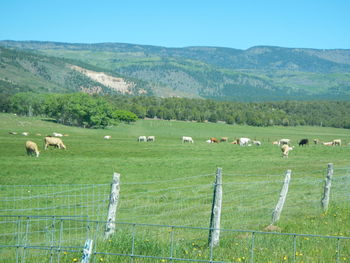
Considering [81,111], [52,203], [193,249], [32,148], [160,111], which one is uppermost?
[193,249]

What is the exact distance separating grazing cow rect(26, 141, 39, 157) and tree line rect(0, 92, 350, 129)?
65189 mm

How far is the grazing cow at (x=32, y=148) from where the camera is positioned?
134 feet

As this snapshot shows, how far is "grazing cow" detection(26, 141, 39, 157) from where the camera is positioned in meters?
40.7

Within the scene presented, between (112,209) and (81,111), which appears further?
(81,111)

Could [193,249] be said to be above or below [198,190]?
above

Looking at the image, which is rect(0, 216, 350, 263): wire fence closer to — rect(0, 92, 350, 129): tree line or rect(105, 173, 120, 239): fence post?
rect(105, 173, 120, 239): fence post

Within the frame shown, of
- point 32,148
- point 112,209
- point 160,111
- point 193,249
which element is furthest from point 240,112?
point 193,249

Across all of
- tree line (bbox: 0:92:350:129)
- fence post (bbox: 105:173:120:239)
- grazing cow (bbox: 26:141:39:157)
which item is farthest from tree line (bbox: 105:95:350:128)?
fence post (bbox: 105:173:120:239)

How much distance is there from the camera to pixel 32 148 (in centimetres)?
4094

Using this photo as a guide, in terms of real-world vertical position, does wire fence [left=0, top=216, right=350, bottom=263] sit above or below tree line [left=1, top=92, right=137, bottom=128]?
above

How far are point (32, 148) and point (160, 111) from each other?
122550mm

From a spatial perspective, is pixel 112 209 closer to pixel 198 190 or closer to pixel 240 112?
pixel 198 190

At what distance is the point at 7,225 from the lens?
1478 centimetres

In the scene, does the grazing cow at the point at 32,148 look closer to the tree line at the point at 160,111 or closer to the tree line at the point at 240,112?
the tree line at the point at 160,111
